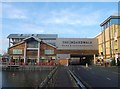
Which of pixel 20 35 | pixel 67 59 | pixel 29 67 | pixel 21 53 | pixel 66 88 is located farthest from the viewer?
pixel 20 35

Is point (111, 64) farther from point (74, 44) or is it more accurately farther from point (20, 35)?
point (20, 35)

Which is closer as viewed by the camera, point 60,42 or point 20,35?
point 60,42

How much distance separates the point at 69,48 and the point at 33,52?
2001 centimetres

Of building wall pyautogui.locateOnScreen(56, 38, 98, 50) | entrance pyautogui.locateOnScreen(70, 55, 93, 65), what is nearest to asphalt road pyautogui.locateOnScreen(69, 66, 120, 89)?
building wall pyautogui.locateOnScreen(56, 38, 98, 50)

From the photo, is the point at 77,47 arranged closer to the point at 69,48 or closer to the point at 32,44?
the point at 69,48

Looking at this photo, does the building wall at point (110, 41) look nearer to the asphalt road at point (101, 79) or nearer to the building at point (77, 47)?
the building at point (77, 47)

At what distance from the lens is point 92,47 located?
118 metres

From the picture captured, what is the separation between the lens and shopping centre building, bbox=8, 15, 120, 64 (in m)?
97.4

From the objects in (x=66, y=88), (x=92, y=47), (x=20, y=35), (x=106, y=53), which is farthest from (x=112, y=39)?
(x=66, y=88)

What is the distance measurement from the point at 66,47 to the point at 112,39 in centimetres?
2657

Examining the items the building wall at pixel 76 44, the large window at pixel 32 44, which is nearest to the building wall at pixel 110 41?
the building wall at pixel 76 44

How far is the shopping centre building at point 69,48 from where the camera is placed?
3835 inches

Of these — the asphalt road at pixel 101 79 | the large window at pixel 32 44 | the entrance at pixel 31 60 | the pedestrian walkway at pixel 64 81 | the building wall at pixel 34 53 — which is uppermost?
the large window at pixel 32 44

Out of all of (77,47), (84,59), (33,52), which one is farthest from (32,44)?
(84,59)
